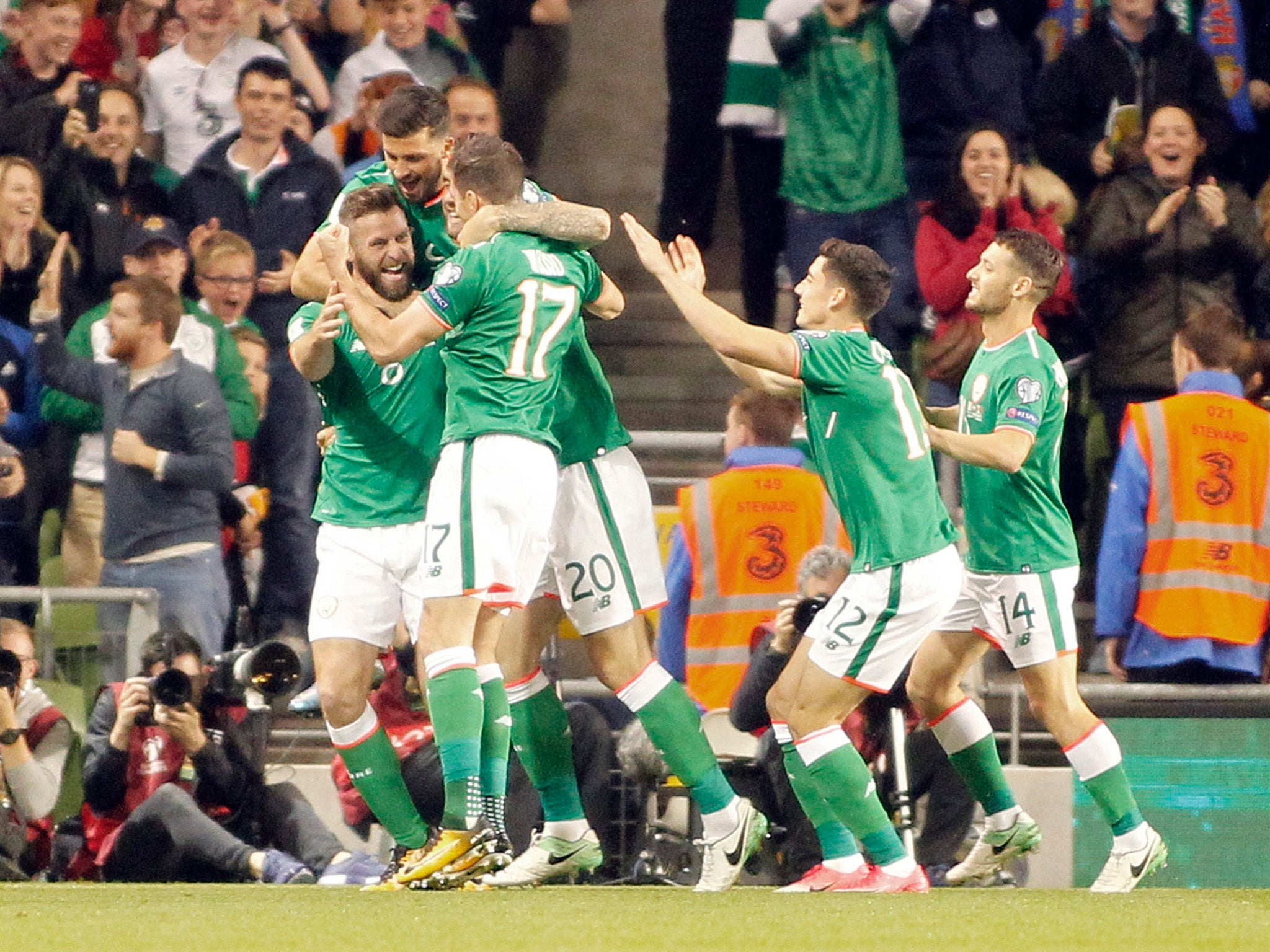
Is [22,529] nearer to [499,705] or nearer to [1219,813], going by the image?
[499,705]

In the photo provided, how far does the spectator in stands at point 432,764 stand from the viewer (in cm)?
811

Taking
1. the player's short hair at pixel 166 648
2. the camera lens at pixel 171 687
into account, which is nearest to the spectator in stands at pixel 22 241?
the player's short hair at pixel 166 648

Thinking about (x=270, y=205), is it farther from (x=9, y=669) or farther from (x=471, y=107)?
(x=9, y=669)

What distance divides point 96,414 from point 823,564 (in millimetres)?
3375

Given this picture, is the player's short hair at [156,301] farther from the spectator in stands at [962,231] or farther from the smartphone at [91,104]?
the spectator in stands at [962,231]

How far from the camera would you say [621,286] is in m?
11.9

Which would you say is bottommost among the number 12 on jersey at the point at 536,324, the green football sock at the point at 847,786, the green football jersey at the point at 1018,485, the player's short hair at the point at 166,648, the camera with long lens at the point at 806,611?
the green football sock at the point at 847,786

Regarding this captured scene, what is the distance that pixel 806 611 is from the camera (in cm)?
761

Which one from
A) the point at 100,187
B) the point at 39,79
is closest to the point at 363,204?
the point at 100,187

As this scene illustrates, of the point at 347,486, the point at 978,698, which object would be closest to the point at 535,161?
the point at 978,698

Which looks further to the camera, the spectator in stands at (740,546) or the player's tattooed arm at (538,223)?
the spectator in stands at (740,546)

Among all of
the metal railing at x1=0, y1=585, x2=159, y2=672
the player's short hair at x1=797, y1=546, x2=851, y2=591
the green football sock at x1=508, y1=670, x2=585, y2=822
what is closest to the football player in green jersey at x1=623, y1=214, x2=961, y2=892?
the green football sock at x1=508, y1=670, x2=585, y2=822

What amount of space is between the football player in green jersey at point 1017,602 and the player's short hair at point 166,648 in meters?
2.55

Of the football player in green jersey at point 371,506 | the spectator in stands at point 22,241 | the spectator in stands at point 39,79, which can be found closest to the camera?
the football player in green jersey at point 371,506
